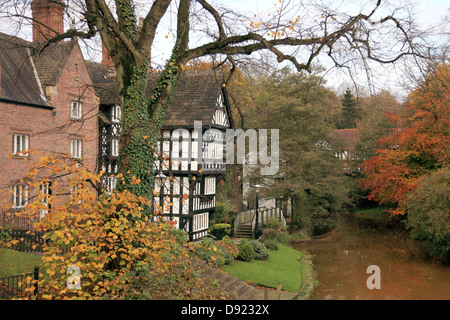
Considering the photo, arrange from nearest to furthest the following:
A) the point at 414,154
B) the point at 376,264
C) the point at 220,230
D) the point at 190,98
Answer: the point at 376,264 → the point at 190,98 → the point at 220,230 → the point at 414,154

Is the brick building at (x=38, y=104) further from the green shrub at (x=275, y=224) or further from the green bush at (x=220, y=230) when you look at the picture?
the green shrub at (x=275, y=224)

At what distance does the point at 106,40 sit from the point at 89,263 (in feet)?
15.2

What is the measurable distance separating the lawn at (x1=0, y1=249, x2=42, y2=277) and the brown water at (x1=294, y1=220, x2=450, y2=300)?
9689mm

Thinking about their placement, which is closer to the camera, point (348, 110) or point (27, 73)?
point (27, 73)

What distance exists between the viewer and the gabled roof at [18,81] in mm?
17797

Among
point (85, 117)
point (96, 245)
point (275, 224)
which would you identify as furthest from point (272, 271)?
point (85, 117)

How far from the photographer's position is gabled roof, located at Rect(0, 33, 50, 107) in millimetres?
17797

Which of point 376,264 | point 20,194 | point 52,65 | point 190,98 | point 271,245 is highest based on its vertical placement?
point 52,65

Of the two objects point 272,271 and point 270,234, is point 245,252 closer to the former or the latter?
point 272,271

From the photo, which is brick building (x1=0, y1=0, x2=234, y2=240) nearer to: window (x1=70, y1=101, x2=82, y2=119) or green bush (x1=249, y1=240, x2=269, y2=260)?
window (x1=70, y1=101, x2=82, y2=119)

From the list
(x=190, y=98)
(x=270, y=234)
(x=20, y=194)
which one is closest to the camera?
(x=20, y=194)

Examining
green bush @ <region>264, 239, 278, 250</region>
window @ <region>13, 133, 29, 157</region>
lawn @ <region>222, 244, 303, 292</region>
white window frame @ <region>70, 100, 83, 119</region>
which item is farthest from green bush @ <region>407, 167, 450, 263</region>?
window @ <region>13, 133, 29, 157</region>

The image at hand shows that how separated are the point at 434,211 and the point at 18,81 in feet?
66.2

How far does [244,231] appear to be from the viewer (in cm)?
2634
